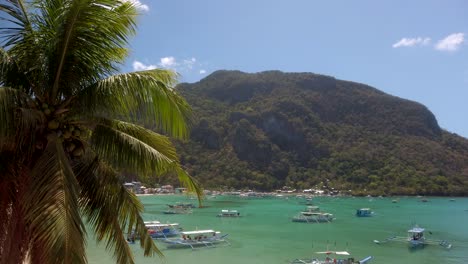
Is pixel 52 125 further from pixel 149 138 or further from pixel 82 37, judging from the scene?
pixel 149 138

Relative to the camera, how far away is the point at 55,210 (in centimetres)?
349

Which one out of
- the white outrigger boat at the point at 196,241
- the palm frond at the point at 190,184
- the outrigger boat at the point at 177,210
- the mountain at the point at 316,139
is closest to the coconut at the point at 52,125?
the palm frond at the point at 190,184

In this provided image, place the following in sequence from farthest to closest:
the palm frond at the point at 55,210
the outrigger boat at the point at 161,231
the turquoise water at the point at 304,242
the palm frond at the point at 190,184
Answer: the outrigger boat at the point at 161,231
the turquoise water at the point at 304,242
the palm frond at the point at 190,184
the palm frond at the point at 55,210

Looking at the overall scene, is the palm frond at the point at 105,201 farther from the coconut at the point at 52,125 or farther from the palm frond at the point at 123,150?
the coconut at the point at 52,125

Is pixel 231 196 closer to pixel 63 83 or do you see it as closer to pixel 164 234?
pixel 164 234

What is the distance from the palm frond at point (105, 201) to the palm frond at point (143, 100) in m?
0.69

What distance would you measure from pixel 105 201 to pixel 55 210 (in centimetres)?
144

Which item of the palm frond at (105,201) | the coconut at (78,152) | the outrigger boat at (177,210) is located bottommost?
the outrigger boat at (177,210)

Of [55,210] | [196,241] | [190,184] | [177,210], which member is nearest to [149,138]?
[190,184]

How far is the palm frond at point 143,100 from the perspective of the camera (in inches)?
177

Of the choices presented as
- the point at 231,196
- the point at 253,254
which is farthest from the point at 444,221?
the point at 231,196

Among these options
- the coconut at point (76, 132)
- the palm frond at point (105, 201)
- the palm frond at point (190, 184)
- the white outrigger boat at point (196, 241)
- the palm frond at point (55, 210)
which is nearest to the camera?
the palm frond at point (55, 210)

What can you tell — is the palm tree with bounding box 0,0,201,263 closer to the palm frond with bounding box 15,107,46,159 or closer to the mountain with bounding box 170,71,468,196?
the palm frond with bounding box 15,107,46,159

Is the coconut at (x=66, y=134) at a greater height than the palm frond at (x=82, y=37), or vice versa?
the palm frond at (x=82, y=37)
